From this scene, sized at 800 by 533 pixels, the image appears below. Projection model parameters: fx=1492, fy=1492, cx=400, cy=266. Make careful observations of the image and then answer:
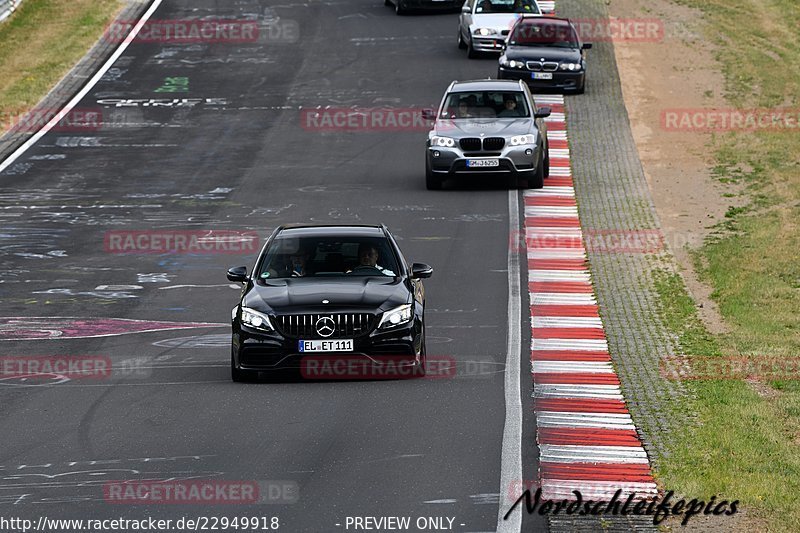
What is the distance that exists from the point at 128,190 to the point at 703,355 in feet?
46.9

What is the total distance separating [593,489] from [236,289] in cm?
1039

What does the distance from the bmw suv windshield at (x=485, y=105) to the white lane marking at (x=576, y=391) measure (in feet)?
43.5

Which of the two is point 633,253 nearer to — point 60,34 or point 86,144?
point 86,144

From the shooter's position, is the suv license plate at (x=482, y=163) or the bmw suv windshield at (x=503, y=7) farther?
the bmw suv windshield at (x=503, y=7)

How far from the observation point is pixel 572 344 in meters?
16.4

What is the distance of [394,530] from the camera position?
9297mm

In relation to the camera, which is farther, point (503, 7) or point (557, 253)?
point (503, 7)

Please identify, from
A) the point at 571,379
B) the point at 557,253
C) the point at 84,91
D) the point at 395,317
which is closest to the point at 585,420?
the point at 571,379

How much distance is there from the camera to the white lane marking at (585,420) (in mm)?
12508

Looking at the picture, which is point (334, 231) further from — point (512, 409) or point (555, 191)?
point (555, 191)

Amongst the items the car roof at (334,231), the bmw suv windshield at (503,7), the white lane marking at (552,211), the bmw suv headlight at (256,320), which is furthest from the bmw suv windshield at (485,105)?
the bmw suv headlight at (256,320)

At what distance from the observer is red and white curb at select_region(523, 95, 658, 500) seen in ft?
35.6

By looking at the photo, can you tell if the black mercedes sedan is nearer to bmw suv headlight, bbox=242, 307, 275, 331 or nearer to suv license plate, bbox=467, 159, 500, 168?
bmw suv headlight, bbox=242, 307, 275, 331

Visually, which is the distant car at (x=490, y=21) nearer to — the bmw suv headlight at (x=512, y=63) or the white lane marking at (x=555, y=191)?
the bmw suv headlight at (x=512, y=63)
